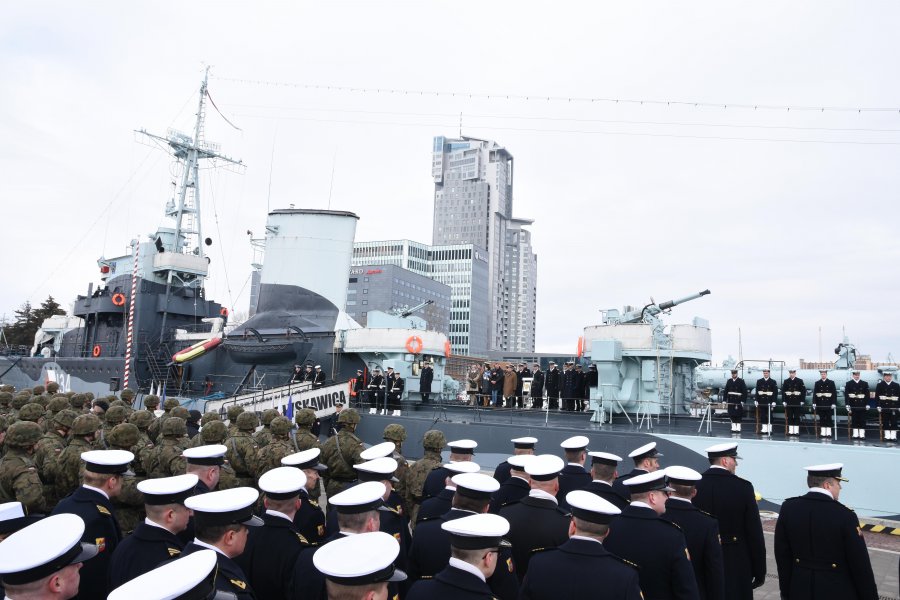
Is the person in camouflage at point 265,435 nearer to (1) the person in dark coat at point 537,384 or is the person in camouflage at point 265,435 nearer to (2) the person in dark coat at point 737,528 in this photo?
(2) the person in dark coat at point 737,528

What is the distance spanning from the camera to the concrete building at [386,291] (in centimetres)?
9181

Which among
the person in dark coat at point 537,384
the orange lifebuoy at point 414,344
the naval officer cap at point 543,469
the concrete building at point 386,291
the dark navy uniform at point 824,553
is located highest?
the concrete building at point 386,291

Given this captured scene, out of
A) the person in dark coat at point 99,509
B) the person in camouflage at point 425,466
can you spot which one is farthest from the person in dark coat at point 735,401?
the person in dark coat at point 99,509

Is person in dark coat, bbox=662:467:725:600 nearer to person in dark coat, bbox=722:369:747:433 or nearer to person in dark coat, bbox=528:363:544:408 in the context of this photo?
person in dark coat, bbox=722:369:747:433

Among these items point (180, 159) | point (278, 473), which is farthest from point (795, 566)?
point (180, 159)

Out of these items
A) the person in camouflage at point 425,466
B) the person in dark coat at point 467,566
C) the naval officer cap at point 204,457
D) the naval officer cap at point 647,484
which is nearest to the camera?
the person in dark coat at point 467,566

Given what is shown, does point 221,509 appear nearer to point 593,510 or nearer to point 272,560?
point 272,560

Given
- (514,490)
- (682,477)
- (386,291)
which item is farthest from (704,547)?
(386,291)

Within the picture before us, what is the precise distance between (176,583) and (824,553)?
4.52 m

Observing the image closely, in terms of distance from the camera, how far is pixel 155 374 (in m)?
21.8

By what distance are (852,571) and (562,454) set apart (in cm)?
833

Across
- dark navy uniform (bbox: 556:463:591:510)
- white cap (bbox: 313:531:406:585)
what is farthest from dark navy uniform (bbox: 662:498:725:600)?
white cap (bbox: 313:531:406:585)

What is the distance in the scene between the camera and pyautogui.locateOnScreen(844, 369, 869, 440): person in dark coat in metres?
12.0

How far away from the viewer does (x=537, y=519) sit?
408 centimetres
